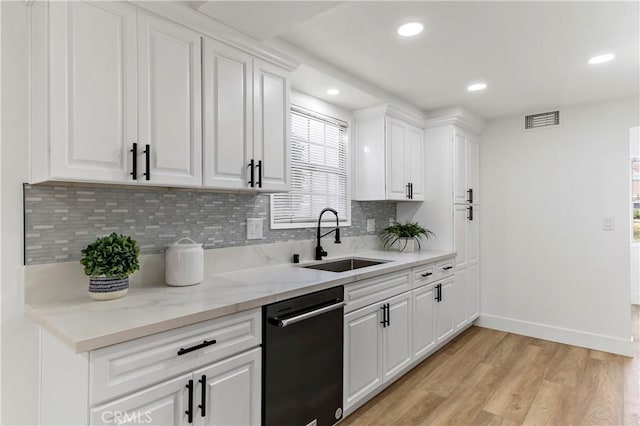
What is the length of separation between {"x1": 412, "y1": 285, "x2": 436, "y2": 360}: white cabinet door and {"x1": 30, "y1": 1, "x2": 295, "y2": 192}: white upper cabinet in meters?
1.60

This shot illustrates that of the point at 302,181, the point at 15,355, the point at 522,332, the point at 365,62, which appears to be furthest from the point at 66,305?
the point at 522,332

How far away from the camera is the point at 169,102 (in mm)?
1661

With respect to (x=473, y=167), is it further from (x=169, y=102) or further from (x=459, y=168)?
(x=169, y=102)

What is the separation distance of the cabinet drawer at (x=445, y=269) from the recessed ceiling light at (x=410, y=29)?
1964mm

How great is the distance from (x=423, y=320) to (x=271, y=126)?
202 cm

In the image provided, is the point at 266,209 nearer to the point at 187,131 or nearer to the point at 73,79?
the point at 187,131

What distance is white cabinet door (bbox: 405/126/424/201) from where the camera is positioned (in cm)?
357

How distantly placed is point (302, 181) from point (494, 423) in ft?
6.94

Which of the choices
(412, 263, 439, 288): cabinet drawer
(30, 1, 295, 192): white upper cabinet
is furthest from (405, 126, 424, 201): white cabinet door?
(30, 1, 295, 192): white upper cabinet

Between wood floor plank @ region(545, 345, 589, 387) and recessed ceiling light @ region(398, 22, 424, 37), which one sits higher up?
recessed ceiling light @ region(398, 22, 424, 37)

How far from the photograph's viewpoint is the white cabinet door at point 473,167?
3.92 metres

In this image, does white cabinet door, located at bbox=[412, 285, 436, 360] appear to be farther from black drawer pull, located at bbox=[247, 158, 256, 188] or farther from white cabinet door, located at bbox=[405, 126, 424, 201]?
black drawer pull, located at bbox=[247, 158, 256, 188]

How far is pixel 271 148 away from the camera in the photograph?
2.11 meters

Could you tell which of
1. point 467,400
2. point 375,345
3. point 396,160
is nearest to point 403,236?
point 396,160
